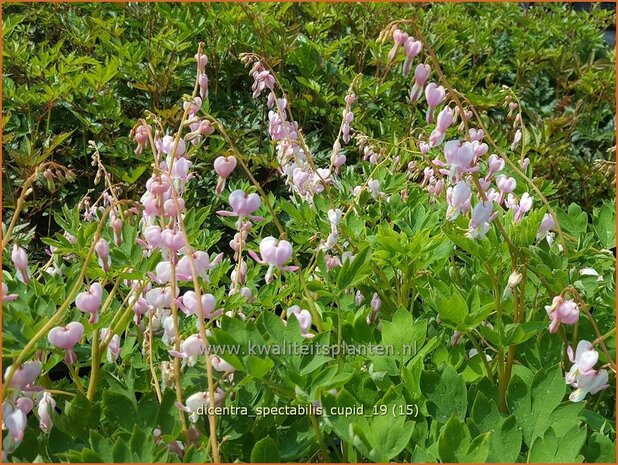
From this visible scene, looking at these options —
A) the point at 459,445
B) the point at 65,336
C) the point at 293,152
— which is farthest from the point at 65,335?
the point at 293,152

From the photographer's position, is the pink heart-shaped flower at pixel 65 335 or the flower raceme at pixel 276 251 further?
the flower raceme at pixel 276 251

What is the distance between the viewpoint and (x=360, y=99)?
8.98 ft

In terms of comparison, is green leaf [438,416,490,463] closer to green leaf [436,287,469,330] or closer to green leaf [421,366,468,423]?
green leaf [421,366,468,423]

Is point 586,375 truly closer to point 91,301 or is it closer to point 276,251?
point 276,251

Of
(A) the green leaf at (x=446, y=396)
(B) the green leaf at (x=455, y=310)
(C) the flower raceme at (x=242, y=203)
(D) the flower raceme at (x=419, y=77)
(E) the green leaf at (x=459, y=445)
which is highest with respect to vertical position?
(D) the flower raceme at (x=419, y=77)

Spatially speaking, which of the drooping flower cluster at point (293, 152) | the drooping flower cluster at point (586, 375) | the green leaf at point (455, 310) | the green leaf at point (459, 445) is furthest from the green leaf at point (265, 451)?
the drooping flower cluster at point (293, 152)

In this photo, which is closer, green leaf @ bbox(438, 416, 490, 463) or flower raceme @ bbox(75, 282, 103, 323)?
green leaf @ bbox(438, 416, 490, 463)

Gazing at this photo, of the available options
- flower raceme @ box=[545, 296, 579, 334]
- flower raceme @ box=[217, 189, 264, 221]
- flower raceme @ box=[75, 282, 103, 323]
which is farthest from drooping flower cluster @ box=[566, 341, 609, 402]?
flower raceme @ box=[75, 282, 103, 323]

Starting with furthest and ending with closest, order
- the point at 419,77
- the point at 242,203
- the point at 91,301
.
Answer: the point at 419,77
the point at 242,203
the point at 91,301

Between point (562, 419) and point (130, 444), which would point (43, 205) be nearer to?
point (130, 444)

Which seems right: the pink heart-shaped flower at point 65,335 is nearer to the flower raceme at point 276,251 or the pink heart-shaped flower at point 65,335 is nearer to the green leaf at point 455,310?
the flower raceme at point 276,251

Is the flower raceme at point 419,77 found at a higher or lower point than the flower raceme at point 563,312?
higher

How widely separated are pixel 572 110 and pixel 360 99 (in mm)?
1274

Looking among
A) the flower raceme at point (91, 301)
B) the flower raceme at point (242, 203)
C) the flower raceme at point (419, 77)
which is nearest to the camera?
the flower raceme at point (91, 301)
